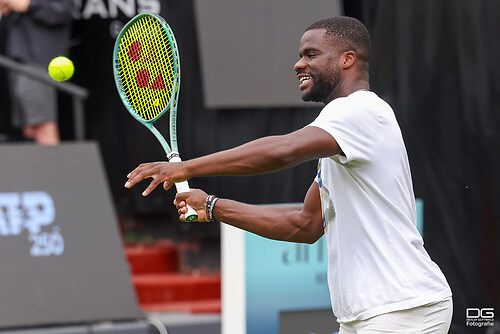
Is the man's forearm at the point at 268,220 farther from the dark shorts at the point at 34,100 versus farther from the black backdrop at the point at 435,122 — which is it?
the dark shorts at the point at 34,100

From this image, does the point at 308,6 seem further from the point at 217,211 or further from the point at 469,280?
the point at 217,211

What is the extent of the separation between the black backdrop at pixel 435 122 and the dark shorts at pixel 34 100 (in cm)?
94

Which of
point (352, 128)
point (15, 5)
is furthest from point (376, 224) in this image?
point (15, 5)

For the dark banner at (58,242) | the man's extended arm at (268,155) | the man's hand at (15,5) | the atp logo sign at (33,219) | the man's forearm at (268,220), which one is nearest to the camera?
the man's extended arm at (268,155)

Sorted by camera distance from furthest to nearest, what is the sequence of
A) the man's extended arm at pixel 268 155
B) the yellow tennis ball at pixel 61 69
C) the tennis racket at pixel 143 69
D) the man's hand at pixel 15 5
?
the man's hand at pixel 15 5
the yellow tennis ball at pixel 61 69
the tennis racket at pixel 143 69
the man's extended arm at pixel 268 155

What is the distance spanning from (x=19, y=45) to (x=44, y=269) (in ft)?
5.67

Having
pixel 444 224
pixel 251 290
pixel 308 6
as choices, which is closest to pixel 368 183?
pixel 251 290

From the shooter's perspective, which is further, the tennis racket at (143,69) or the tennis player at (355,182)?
the tennis racket at (143,69)

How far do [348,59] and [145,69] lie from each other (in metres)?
1.00

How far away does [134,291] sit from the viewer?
267 inches

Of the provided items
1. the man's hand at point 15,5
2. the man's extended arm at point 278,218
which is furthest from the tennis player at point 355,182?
the man's hand at point 15,5

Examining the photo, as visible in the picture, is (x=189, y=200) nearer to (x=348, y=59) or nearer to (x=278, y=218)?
(x=278, y=218)

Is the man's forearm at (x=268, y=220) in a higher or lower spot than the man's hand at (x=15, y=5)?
lower

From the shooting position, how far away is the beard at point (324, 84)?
382 cm
